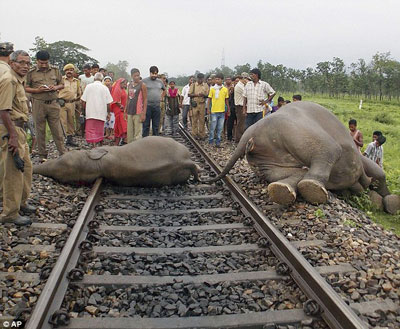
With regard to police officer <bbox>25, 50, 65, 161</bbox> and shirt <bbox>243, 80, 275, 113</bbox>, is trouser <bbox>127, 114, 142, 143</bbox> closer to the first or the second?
police officer <bbox>25, 50, 65, 161</bbox>

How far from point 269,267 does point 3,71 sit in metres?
3.26

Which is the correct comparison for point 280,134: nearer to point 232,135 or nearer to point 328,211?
point 328,211

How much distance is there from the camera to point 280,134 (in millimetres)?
5133

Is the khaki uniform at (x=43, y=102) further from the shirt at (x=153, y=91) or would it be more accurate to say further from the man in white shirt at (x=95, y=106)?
the shirt at (x=153, y=91)

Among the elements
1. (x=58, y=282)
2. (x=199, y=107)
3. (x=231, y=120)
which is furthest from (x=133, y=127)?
(x=58, y=282)

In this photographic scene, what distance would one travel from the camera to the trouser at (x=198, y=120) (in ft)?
34.6

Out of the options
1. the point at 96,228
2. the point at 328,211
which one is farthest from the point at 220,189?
the point at 96,228

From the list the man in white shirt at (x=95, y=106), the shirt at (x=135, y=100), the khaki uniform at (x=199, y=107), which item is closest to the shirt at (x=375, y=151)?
the khaki uniform at (x=199, y=107)

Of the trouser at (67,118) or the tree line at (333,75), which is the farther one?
the tree line at (333,75)

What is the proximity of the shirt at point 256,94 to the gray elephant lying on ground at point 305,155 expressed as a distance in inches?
112

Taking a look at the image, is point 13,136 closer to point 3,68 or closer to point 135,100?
point 3,68

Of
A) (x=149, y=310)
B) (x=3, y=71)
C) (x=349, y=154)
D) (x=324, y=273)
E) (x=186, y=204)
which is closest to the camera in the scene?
(x=149, y=310)

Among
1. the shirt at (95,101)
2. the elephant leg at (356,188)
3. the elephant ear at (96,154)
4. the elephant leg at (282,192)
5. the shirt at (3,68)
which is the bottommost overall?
the elephant leg at (356,188)

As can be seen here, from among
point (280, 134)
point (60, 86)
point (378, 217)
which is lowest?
point (378, 217)
